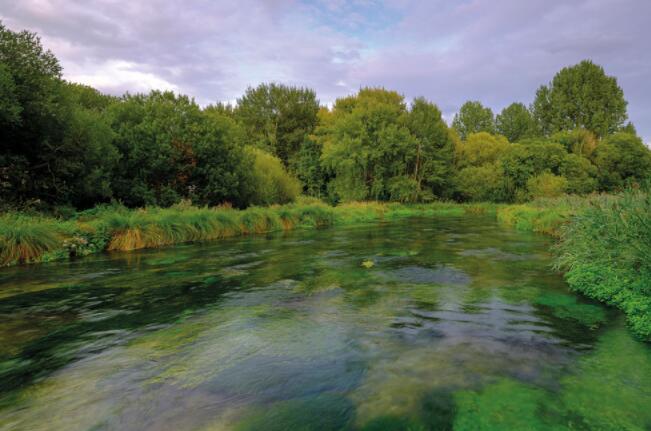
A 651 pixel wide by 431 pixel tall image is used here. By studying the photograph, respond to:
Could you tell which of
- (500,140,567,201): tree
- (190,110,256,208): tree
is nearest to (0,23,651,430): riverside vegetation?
(190,110,256,208): tree

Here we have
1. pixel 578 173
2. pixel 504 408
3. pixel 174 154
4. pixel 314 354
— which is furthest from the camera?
pixel 578 173

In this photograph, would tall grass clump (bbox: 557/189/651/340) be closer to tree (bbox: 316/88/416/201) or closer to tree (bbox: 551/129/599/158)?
tree (bbox: 316/88/416/201)

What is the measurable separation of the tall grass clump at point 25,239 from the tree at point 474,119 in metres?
68.4

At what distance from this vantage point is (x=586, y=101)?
50.4 m

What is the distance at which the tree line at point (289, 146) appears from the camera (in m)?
15.0

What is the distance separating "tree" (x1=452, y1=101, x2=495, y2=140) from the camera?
68.9 m

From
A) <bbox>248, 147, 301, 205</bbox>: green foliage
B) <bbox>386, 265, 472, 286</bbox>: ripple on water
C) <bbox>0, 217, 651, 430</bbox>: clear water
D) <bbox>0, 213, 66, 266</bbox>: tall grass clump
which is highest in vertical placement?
<bbox>248, 147, 301, 205</bbox>: green foliage

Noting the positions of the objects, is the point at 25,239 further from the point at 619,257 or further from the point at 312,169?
the point at 312,169

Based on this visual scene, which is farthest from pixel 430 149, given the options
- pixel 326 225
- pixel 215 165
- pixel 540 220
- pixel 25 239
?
pixel 25 239

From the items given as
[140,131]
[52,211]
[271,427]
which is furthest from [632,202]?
[140,131]

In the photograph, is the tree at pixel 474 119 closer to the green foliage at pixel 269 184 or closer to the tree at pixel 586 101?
the tree at pixel 586 101

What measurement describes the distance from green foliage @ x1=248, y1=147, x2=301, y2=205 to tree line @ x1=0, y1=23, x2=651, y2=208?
100mm

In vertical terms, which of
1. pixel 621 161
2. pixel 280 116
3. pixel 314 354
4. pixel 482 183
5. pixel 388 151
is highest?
pixel 280 116

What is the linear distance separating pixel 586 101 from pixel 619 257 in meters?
A: 55.1
